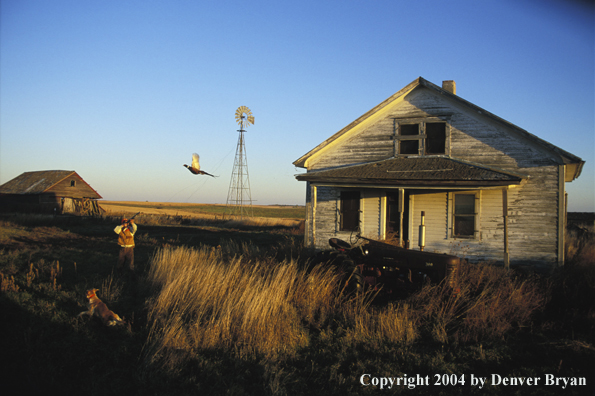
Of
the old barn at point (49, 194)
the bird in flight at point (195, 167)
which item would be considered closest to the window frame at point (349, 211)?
the bird in flight at point (195, 167)

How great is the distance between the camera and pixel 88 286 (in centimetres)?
742

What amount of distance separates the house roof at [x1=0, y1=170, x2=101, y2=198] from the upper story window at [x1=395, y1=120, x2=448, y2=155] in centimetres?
3593

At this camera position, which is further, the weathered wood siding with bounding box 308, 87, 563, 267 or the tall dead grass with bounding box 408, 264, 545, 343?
the weathered wood siding with bounding box 308, 87, 563, 267

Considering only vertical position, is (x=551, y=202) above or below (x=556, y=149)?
below

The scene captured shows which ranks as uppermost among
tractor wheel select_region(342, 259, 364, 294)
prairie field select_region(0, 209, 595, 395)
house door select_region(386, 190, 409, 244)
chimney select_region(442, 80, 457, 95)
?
chimney select_region(442, 80, 457, 95)

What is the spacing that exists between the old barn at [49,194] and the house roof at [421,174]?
107 feet

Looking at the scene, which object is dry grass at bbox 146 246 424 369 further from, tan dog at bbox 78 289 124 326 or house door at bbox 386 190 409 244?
house door at bbox 386 190 409 244

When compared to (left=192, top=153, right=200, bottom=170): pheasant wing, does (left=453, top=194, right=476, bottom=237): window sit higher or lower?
lower

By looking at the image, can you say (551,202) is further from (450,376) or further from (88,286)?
(88,286)

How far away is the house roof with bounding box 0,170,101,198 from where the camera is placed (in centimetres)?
3588

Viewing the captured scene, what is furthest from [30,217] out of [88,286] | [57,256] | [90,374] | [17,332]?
[90,374]

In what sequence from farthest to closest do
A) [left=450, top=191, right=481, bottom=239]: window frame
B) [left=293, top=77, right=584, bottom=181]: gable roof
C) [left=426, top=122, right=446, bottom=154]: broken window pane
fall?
[left=426, top=122, right=446, bottom=154]: broken window pane
[left=450, top=191, right=481, bottom=239]: window frame
[left=293, top=77, right=584, bottom=181]: gable roof

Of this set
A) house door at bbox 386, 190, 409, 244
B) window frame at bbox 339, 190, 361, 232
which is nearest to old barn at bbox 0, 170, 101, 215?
window frame at bbox 339, 190, 361, 232

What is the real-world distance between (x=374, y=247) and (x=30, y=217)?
2727 centimetres
